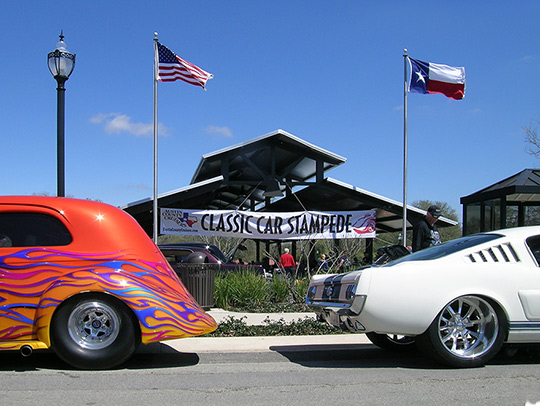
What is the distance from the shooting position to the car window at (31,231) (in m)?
5.88

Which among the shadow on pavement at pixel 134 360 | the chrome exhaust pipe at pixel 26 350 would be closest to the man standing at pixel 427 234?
the shadow on pavement at pixel 134 360

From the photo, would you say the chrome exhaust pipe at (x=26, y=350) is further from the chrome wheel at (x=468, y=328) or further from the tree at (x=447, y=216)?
the tree at (x=447, y=216)

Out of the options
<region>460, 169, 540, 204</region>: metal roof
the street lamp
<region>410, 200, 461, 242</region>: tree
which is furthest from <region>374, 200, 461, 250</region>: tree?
the street lamp

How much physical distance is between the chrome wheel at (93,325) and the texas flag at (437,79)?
15.0 m

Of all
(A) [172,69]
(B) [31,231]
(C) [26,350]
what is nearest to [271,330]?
(C) [26,350]

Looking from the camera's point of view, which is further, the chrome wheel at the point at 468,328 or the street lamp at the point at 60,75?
the street lamp at the point at 60,75

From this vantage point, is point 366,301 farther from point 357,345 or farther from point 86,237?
point 86,237

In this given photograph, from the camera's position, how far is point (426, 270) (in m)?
5.82

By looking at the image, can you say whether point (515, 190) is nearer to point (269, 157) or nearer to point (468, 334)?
point (468, 334)

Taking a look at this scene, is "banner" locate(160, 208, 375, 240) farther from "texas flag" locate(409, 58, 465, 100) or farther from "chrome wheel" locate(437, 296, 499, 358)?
"chrome wheel" locate(437, 296, 499, 358)

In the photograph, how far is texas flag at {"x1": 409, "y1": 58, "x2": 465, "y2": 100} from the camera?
18500 millimetres

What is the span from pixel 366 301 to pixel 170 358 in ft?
8.12

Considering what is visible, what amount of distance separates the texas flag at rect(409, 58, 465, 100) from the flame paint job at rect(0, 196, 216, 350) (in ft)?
47.6

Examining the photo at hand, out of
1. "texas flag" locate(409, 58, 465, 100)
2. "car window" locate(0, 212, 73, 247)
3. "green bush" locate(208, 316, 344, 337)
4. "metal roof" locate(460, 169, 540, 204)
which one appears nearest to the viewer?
"car window" locate(0, 212, 73, 247)
